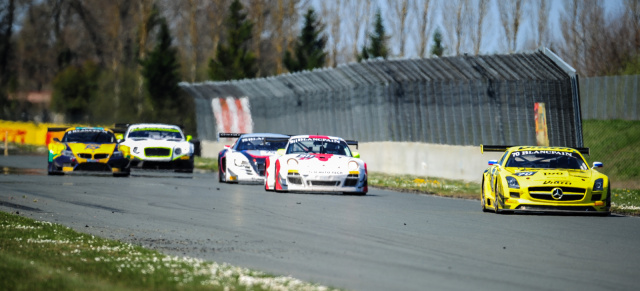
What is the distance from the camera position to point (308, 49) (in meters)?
75.6

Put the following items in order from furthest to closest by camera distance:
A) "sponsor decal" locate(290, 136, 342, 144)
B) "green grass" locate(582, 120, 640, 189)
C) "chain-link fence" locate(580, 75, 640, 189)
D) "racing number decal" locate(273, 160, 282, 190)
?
"chain-link fence" locate(580, 75, 640, 189)
"green grass" locate(582, 120, 640, 189)
"sponsor decal" locate(290, 136, 342, 144)
"racing number decal" locate(273, 160, 282, 190)

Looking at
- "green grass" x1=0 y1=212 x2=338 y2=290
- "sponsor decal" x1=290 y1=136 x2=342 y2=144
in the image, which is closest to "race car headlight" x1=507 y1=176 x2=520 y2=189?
"sponsor decal" x1=290 y1=136 x2=342 y2=144

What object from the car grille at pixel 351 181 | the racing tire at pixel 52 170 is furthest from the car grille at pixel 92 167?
the car grille at pixel 351 181

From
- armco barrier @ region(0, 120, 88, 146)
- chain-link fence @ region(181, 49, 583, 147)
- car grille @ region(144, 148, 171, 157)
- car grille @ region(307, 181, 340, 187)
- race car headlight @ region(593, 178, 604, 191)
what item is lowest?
race car headlight @ region(593, 178, 604, 191)

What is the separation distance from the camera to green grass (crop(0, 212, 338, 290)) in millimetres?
8125

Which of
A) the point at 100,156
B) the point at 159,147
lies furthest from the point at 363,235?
the point at 159,147

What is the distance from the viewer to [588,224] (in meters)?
15.4

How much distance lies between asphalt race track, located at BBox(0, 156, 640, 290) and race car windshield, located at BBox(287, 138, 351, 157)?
115cm

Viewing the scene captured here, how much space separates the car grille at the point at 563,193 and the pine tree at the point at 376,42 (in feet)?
189

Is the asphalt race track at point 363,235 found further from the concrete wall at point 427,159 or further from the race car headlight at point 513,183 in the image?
the concrete wall at point 427,159

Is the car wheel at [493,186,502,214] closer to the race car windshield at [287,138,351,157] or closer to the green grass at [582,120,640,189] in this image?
the race car windshield at [287,138,351,157]

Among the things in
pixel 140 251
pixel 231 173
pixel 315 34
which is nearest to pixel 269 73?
pixel 315 34

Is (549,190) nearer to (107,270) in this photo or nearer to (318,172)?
(318,172)

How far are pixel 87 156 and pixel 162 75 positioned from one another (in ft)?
163
